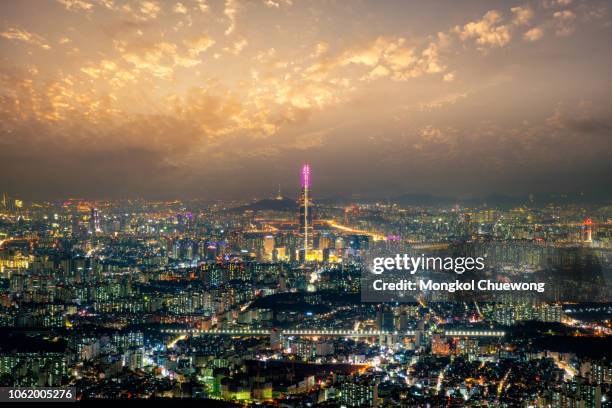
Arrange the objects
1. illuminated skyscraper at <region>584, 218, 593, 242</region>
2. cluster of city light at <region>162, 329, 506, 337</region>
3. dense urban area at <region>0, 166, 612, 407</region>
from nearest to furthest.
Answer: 1. dense urban area at <region>0, 166, 612, 407</region>
2. cluster of city light at <region>162, 329, 506, 337</region>
3. illuminated skyscraper at <region>584, 218, 593, 242</region>

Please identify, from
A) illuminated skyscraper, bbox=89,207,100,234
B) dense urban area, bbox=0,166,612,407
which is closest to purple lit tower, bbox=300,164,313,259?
dense urban area, bbox=0,166,612,407

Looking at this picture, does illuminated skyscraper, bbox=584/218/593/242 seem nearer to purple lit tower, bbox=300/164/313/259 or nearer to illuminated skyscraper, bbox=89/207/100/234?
purple lit tower, bbox=300/164/313/259

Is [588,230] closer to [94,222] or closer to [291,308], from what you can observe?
[291,308]

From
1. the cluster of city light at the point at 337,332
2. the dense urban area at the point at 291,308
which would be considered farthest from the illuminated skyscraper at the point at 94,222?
the cluster of city light at the point at 337,332

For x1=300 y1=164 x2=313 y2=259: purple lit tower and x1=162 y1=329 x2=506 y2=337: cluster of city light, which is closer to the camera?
x1=162 y1=329 x2=506 y2=337: cluster of city light

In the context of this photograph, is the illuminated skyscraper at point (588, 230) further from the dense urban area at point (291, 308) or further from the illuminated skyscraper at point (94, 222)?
the illuminated skyscraper at point (94, 222)

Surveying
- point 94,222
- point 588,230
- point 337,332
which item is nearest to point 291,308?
point 337,332

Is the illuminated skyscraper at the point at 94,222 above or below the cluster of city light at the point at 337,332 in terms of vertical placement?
above

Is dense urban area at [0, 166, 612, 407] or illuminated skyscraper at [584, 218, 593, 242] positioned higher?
illuminated skyscraper at [584, 218, 593, 242]

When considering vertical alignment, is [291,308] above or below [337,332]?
above
